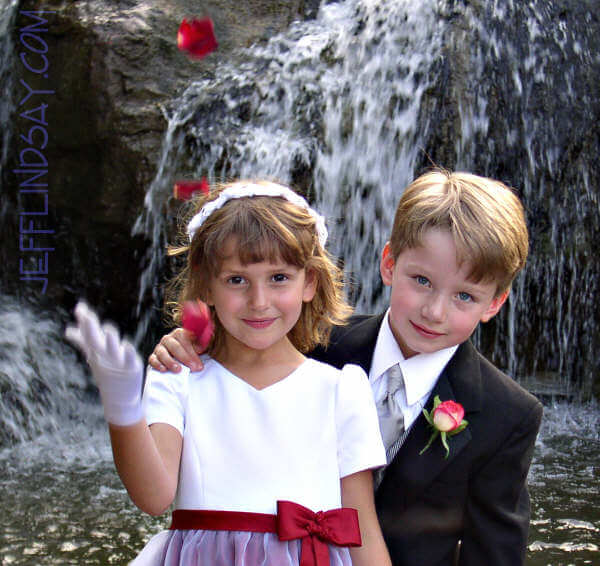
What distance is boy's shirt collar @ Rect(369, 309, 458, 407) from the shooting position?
77.5 inches

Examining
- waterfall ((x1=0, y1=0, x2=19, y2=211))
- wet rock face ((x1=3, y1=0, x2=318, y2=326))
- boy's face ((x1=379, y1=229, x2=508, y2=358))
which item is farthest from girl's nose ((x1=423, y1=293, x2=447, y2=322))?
waterfall ((x1=0, y1=0, x2=19, y2=211))

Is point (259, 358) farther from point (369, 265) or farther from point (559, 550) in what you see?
point (369, 265)

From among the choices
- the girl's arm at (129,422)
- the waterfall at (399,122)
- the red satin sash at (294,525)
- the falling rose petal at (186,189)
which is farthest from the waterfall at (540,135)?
the girl's arm at (129,422)

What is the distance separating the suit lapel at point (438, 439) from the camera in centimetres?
189

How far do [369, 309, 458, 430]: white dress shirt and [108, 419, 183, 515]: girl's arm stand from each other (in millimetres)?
593

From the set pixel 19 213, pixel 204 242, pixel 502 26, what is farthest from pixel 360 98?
pixel 204 242

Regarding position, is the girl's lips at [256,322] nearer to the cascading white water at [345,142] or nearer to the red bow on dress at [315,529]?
the red bow on dress at [315,529]

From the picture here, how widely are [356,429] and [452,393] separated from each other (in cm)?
33

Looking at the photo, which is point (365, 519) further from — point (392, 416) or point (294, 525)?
point (392, 416)

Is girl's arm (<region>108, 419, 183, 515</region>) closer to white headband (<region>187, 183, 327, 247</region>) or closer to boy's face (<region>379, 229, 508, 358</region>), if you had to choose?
white headband (<region>187, 183, 327, 247</region>)

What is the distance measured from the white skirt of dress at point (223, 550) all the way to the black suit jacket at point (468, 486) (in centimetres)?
30

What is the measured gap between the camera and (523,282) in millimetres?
5039

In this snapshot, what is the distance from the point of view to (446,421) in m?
1.85

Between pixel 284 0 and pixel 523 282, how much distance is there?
237cm
